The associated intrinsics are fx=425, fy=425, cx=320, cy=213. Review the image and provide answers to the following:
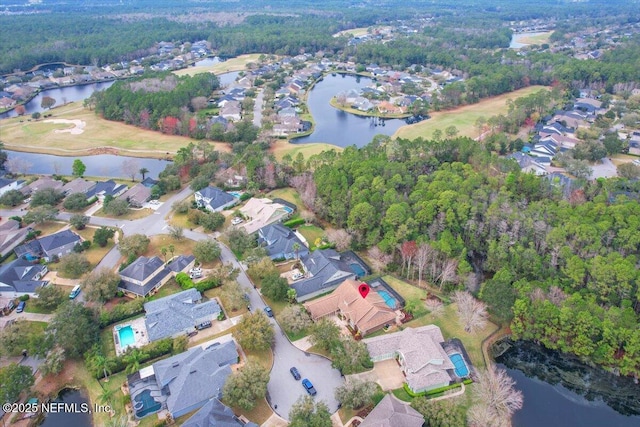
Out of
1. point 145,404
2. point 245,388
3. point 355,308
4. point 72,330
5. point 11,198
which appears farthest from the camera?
point 11,198

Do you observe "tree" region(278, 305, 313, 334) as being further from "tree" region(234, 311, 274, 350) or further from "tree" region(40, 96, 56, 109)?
"tree" region(40, 96, 56, 109)

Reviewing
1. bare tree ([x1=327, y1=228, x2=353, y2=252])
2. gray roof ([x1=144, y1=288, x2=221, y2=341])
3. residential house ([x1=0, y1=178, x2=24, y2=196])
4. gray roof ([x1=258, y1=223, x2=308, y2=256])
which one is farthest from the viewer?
residential house ([x1=0, y1=178, x2=24, y2=196])

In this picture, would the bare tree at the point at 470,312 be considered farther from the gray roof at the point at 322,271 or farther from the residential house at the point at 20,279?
the residential house at the point at 20,279

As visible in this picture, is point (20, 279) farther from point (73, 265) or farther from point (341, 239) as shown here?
point (341, 239)

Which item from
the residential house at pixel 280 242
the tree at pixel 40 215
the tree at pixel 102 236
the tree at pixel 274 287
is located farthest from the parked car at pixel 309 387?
the tree at pixel 40 215

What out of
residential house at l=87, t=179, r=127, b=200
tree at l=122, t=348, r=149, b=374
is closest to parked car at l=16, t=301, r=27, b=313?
tree at l=122, t=348, r=149, b=374

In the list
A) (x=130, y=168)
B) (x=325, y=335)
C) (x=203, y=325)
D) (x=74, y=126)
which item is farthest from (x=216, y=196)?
(x=74, y=126)

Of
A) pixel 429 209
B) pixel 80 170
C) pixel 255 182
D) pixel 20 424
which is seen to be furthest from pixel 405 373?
pixel 80 170
